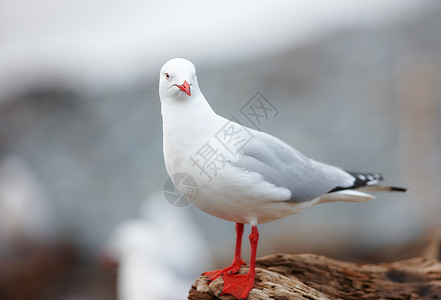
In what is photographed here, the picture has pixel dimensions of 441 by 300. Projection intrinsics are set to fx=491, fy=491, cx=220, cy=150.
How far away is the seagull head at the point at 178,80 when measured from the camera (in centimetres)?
240

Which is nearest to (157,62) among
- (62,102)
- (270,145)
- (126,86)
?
(126,86)

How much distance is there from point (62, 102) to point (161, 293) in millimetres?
5511

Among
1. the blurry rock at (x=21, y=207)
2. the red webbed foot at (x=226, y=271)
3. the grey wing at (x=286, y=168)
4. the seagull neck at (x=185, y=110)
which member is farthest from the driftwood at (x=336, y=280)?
the blurry rock at (x=21, y=207)

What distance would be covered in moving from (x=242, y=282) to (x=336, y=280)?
28.8 inches

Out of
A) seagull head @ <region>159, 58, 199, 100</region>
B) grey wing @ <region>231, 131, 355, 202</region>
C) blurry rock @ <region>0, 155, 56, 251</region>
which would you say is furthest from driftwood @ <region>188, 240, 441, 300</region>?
blurry rock @ <region>0, 155, 56, 251</region>

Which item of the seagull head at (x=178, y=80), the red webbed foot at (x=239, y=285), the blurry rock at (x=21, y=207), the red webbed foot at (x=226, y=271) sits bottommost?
the red webbed foot at (x=239, y=285)

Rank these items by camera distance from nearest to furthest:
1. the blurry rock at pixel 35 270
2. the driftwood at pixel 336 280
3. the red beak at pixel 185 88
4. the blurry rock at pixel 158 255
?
the red beak at pixel 185 88
the driftwood at pixel 336 280
the blurry rock at pixel 158 255
the blurry rock at pixel 35 270

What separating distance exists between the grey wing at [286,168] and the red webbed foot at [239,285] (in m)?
0.50

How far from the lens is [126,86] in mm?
9391

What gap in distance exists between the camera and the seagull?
243 cm

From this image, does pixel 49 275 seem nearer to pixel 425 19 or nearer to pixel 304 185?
pixel 304 185

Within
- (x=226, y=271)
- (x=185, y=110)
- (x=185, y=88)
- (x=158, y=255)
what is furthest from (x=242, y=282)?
(x=158, y=255)

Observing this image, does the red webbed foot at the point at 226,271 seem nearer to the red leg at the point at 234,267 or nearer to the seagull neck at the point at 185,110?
the red leg at the point at 234,267

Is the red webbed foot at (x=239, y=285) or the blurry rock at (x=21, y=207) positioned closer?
the red webbed foot at (x=239, y=285)
